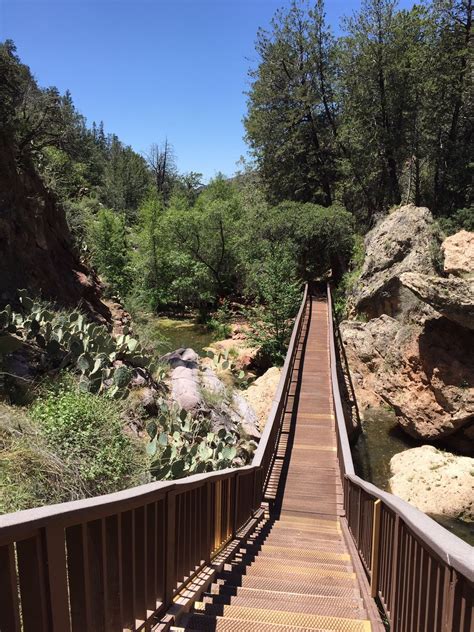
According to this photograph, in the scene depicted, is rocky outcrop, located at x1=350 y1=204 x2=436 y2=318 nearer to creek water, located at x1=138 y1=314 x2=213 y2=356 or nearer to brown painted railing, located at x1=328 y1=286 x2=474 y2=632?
creek water, located at x1=138 y1=314 x2=213 y2=356

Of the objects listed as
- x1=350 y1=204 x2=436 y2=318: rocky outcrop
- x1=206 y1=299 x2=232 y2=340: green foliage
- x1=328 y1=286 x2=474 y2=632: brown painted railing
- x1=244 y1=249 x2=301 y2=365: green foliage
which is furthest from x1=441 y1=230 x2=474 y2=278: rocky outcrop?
x1=206 y1=299 x2=232 y2=340: green foliage

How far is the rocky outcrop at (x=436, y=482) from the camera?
1003cm

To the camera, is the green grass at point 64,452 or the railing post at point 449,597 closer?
the railing post at point 449,597

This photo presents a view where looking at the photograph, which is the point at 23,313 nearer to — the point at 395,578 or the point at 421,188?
the point at 395,578

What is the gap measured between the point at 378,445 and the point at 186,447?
26.4 feet

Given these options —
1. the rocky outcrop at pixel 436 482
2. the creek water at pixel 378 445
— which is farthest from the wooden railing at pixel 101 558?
the creek water at pixel 378 445

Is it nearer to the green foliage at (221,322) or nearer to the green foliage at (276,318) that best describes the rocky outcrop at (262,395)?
the green foliage at (276,318)

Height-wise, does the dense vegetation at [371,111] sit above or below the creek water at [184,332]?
above

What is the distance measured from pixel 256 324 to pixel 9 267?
1234 cm

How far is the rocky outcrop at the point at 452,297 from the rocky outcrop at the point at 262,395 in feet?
16.4

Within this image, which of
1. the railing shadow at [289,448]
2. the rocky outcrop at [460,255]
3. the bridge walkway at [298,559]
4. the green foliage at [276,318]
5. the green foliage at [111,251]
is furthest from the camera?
the green foliage at [111,251]

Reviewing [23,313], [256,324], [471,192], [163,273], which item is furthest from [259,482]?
[163,273]

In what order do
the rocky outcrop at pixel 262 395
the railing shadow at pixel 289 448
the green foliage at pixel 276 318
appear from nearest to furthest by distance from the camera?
the railing shadow at pixel 289 448 → the rocky outcrop at pixel 262 395 → the green foliage at pixel 276 318

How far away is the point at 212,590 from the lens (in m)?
3.68
